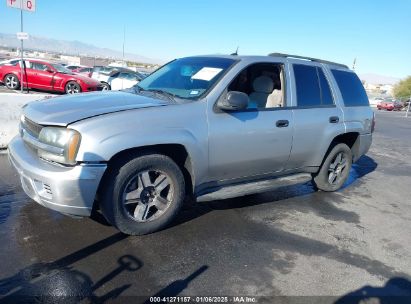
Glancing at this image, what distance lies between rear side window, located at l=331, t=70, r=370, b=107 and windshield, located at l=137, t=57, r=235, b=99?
2.14 m

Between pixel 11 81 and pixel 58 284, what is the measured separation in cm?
1577

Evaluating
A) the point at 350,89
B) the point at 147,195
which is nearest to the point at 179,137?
the point at 147,195

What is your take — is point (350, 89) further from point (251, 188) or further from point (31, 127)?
point (31, 127)

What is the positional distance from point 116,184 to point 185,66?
2.03 metres

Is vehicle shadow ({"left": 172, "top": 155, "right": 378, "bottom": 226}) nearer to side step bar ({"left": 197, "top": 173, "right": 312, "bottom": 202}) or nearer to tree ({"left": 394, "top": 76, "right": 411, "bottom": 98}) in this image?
side step bar ({"left": 197, "top": 173, "right": 312, "bottom": 202})

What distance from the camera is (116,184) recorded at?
3416mm

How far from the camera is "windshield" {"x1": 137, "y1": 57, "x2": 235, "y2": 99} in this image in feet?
13.5

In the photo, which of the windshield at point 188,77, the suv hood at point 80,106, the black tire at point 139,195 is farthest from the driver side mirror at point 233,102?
the black tire at point 139,195

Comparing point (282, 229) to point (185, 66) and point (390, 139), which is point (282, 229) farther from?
point (390, 139)

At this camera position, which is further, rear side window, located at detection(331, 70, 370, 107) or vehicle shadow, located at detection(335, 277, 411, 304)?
rear side window, located at detection(331, 70, 370, 107)

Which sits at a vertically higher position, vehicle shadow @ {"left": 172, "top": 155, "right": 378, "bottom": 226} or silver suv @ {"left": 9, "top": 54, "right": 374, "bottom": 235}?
silver suv @ {"left": 9, "top": 54, "right": 374, "bottom": 235}

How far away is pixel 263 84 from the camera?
4.86 metres

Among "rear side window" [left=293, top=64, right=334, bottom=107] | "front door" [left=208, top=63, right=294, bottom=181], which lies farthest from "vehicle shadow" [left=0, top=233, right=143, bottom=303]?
"rear side window" [left=293, top=64, right=334, bottom=107]

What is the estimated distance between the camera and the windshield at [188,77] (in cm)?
413
